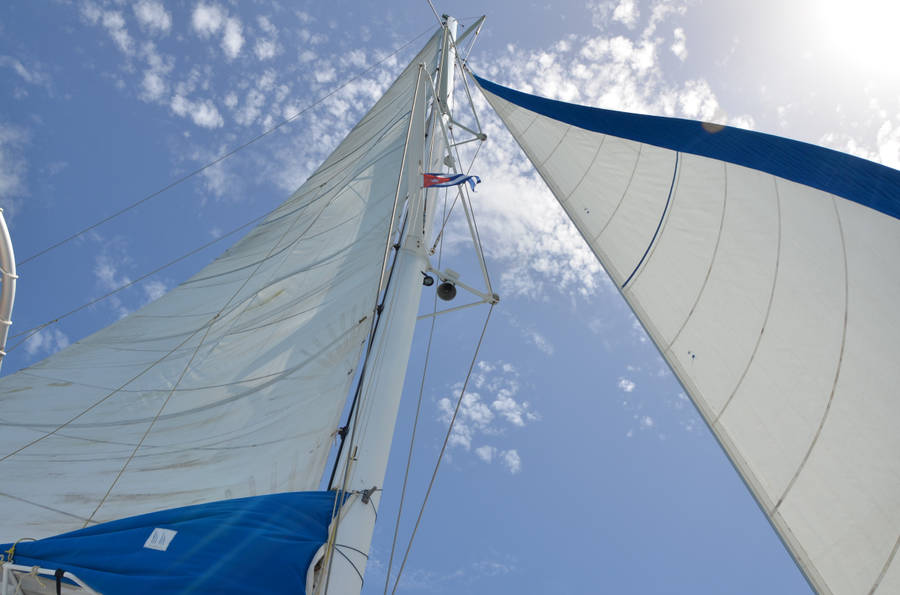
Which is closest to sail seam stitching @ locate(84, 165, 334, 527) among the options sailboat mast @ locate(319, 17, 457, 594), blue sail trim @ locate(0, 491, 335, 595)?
blue sail trim @ locate(0, 491, 335, 595)

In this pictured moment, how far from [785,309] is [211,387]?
3.59m

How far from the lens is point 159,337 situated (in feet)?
15.6

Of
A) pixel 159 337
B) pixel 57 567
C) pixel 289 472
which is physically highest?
pixel 159 337

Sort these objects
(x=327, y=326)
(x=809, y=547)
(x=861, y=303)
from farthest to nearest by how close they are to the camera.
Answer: (x=327, y=326) < (x=861, y=303) < (x=809, y=547)

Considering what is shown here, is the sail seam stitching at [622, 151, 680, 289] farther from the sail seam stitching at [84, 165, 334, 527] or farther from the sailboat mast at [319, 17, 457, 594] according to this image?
the sail seam stitching at [84, 165, 334, 527]

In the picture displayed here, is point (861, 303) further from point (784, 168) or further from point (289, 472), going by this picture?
point (289, 472)

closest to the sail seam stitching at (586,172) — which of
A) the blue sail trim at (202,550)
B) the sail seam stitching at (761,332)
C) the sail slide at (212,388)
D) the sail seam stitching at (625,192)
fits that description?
the sail seam stitching at (625,192)

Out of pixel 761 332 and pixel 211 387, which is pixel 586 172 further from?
pixel 211 387

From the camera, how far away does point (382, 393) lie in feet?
10.0

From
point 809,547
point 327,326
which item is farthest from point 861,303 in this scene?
point 327,326

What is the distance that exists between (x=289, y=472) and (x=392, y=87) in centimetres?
756

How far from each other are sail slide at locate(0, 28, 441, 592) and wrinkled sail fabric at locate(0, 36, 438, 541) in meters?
0.01

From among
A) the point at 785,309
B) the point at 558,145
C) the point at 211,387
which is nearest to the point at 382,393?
the point at 211,387

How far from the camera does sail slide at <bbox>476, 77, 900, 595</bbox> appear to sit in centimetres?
227
